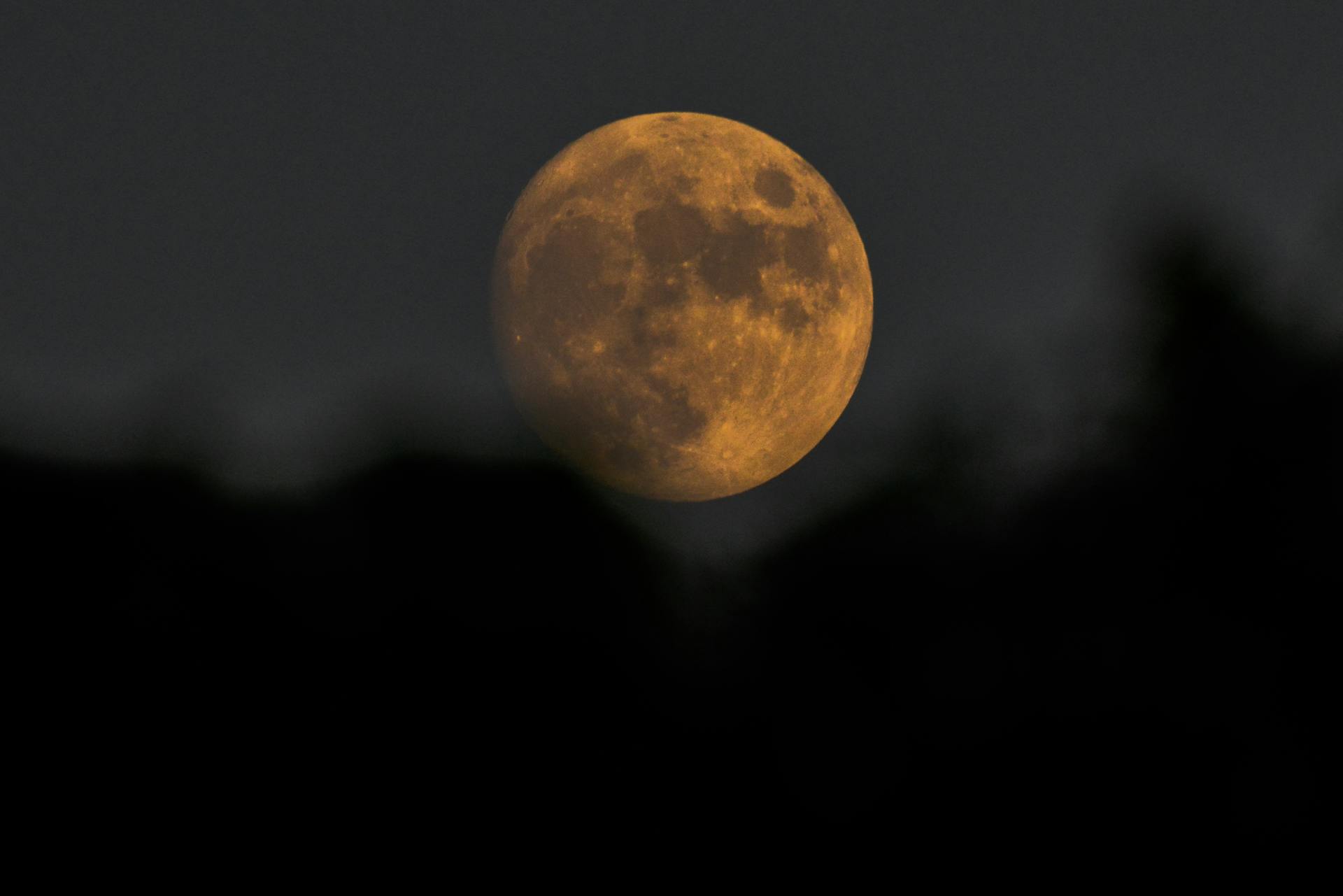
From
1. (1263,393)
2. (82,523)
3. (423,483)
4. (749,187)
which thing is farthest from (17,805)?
(1263,393)

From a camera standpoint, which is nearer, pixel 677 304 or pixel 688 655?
pixel 677 304

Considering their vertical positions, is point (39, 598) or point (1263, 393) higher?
point (1263, 393)

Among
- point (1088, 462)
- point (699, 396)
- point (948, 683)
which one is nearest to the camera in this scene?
point (699, 396)

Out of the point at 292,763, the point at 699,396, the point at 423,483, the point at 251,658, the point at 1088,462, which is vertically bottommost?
the point at 292,763

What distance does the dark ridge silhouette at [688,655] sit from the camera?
1086 cm

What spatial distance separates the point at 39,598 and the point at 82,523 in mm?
1154

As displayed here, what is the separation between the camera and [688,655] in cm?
1516

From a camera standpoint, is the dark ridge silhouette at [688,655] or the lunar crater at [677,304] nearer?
the lunar crater at [677,304]

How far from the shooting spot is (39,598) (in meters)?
10.3

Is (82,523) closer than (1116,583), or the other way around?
(82,523)

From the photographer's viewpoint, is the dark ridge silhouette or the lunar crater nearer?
the lunar crater

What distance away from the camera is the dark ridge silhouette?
10.9 metres

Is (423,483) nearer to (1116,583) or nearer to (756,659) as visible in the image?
(756,659)

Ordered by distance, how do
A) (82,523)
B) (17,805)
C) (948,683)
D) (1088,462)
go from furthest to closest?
(1088,462)
(948,683)
(82,523)
(17,805)
